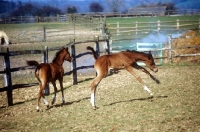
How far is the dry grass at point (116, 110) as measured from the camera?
265 inches

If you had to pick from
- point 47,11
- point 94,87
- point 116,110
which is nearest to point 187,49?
point 94,87

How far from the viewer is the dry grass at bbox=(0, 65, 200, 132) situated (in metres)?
6.72

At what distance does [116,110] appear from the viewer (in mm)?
7973

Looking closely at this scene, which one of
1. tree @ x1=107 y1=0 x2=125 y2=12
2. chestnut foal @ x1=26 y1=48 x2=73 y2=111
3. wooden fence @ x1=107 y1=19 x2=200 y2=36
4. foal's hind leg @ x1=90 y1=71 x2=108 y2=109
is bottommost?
foal's hind leg @ x1=90 y1=71 x2=108 y2=109

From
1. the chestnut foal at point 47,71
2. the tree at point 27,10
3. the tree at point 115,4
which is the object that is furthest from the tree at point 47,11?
the chestnut foal at point 47,71

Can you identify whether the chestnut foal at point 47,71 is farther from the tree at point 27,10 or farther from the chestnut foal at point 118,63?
the tree at point 27,10

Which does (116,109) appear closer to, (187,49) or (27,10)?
(187,49)

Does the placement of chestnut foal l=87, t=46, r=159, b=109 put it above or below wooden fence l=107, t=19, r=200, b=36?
below

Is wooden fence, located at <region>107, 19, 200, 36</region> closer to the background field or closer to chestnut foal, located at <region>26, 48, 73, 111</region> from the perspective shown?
the background field

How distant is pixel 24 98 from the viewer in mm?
10484

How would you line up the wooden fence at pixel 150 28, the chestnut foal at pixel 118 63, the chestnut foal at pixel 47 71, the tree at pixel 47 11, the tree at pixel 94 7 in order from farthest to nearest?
the tree at pixel 94 7
the tree at pixel 47 11
the wooden fence at pixel 150 28
the chestnut foal at pixel 118 63
the chestnut foal at pixel 47 71

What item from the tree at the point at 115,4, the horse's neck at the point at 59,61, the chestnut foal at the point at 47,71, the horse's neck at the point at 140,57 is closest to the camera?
the chestnut foal at the point at 47,71

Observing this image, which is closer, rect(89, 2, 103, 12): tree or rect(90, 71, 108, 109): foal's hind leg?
rect(90, 71, 108, 109): foal's hind leg

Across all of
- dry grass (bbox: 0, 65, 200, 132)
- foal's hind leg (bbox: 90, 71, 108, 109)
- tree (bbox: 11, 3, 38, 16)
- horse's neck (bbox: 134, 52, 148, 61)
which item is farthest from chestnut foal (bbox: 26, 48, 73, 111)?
tree (bbox: 11, 3, 38, 16)
